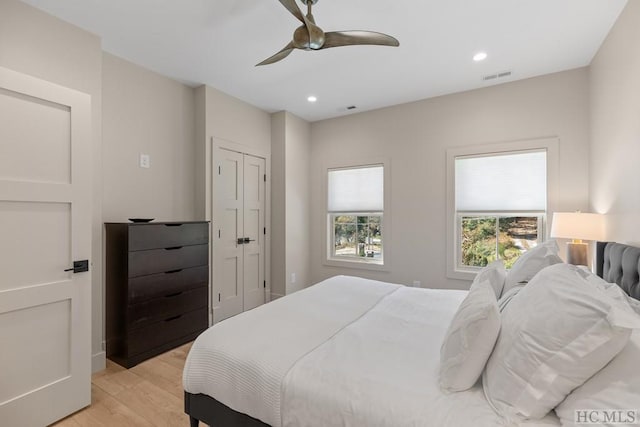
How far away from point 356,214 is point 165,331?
9.06 feet

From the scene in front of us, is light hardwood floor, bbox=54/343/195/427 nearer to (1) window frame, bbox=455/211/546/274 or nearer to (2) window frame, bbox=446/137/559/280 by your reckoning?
(2) window frame, bbox=446/137/559/280

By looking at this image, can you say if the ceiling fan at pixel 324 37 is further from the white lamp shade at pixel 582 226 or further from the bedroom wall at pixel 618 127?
the white lamp shade at pixel 582 226

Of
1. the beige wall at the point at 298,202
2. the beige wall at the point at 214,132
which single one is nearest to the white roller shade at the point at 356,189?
the beige wall at the point at 298,202

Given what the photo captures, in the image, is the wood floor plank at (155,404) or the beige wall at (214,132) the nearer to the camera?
the wood floor plank at (155,404)

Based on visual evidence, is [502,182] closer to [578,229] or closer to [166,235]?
[578,229]

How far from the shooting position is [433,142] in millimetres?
3619

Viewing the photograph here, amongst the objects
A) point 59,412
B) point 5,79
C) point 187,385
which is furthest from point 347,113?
point 59,412

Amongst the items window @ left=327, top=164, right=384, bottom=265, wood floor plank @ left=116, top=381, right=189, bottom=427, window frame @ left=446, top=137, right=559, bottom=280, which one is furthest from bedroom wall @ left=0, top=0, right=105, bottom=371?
window frame @ left=446, top=137, right=559, bottom=280

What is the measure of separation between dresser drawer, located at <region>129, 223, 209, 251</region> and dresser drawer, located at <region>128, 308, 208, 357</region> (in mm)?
719

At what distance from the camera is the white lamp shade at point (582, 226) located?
2350mm

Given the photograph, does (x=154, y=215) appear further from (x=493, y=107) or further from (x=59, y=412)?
(x=493, y=107)

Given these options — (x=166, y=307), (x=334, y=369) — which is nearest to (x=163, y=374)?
(x=166, y=307)

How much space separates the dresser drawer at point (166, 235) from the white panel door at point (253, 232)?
844mm

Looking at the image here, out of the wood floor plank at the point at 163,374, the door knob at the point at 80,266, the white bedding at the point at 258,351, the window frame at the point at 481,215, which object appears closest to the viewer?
the white bedding at the point at 258,351
